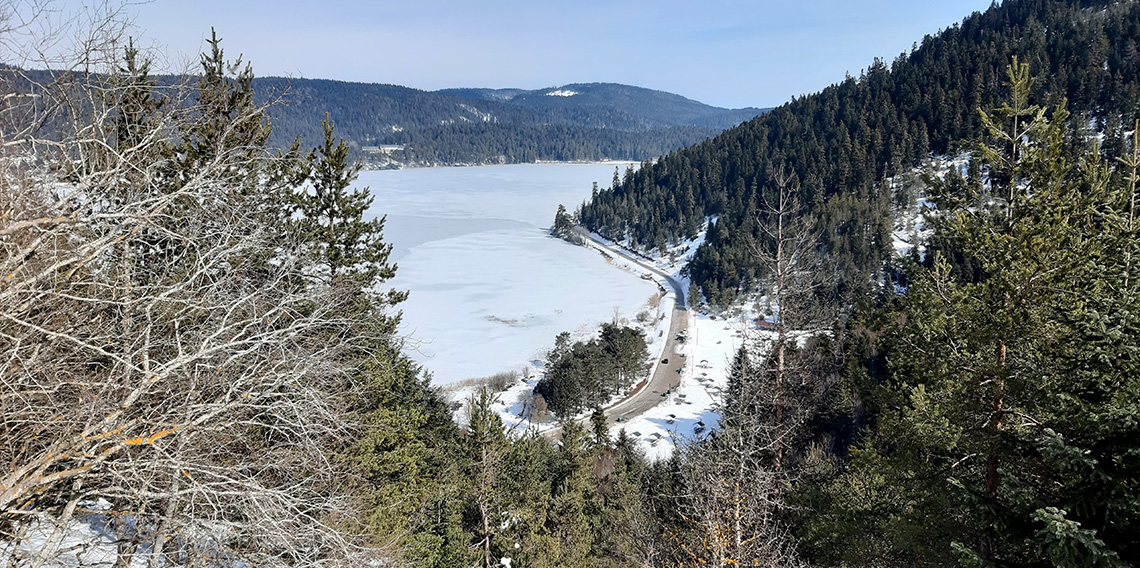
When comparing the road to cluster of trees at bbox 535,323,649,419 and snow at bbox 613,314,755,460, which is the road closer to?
snow at bbox 613,314,755,460

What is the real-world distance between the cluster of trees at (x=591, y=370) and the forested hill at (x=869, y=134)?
20299 millimetres

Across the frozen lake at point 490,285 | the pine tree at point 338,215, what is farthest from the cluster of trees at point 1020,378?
the pine tree at point 338,215

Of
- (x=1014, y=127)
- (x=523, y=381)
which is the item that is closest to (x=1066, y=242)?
(x=1014, y=127)

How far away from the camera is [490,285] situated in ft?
189

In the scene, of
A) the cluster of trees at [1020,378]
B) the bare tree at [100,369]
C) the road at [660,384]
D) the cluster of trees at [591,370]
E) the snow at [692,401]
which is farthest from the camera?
the road at [660,384]

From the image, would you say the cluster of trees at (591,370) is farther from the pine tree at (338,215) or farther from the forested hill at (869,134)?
the pine tree at (338,215)

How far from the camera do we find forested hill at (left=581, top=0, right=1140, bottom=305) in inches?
2442

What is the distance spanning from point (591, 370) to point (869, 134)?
225 feet

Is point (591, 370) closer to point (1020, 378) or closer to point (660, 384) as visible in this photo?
point (660, 384)

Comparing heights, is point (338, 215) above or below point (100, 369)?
above

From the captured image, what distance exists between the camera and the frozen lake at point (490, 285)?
1633 inches

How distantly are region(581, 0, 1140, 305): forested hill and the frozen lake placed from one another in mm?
13108

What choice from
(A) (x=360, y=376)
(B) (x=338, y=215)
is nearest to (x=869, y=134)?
(B) (x=338, y=215)

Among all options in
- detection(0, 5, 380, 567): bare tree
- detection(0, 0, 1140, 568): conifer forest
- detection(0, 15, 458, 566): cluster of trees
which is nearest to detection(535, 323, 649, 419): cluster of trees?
detection(0, 0, 1140, 568): conifer forest
